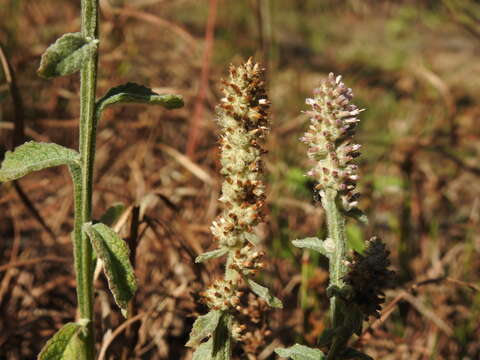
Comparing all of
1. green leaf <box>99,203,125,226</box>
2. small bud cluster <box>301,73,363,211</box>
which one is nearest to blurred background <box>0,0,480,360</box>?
green leaf <box>99,203,125,226</box>

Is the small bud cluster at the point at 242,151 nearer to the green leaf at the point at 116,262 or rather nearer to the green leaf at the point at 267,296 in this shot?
the green leaf at the point at 267,296

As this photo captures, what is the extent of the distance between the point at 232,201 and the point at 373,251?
17.0 inches

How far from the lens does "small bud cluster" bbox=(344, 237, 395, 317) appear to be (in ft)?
4.91

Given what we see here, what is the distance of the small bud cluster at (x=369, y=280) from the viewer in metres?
1.50

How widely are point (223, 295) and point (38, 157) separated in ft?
2.14

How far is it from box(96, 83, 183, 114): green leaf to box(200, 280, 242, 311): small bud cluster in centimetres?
53

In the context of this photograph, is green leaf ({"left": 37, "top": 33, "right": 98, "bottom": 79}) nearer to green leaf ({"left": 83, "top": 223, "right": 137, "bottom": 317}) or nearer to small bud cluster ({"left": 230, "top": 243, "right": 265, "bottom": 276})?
green leaf ({"left": 83, "top": 223, "right": 137, "bottom": 317})

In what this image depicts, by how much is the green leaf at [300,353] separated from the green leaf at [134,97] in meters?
0.75

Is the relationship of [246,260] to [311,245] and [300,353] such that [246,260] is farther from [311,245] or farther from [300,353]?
[300,353]

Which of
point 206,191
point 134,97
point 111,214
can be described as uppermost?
point 134,97

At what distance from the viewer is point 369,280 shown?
150 centimetres

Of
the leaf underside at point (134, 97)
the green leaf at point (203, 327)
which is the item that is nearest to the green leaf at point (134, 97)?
the leaf underside at point (134, 97)

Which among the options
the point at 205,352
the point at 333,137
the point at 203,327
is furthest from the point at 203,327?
the point at 333,137

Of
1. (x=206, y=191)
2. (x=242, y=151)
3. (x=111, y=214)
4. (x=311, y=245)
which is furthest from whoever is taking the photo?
(x=206, y=191)
